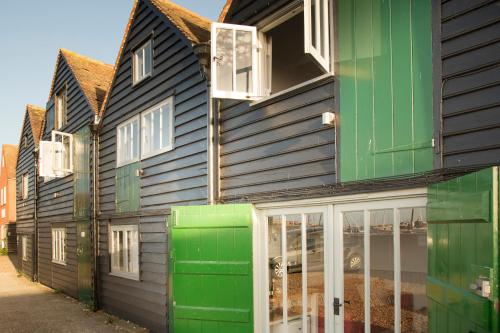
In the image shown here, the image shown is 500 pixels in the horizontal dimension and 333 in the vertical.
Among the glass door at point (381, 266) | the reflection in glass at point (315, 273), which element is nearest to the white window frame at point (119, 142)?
the reflection in glass at point (315, 273)

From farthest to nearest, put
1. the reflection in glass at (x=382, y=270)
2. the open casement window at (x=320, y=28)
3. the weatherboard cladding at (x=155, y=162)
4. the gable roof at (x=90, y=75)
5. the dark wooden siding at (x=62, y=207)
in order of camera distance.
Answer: the dark wooden siding at (x=62, y=207) < the gable roof at (x=90, y=75) < the weatherboard cladding at (x=155, y=162) < the open casement window at (x=320, y=28) < the reflection in glass at (x=382, y=270)

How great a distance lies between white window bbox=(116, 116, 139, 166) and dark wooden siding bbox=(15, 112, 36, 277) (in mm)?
8833

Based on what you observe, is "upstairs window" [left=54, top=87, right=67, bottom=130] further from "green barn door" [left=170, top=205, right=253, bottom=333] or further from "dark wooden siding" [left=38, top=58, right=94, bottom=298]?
"green barn door" [left=170, top=205, right=253, bottom=333]

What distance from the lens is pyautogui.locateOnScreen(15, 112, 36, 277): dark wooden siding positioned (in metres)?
18.1

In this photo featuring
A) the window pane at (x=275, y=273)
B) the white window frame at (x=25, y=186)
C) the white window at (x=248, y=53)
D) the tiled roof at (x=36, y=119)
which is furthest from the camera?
the white window frame at (x=25, y=186)

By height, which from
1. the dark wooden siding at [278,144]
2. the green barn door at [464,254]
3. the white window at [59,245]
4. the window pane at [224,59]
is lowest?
the white window at [59,245]

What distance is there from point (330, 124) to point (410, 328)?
2352 millimetres

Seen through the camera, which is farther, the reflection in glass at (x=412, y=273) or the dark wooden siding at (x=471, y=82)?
the reflection in glass at (x=412, y=273)

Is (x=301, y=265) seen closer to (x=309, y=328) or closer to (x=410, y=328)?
(x=309, y=328)

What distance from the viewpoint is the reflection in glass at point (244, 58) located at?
6.17 meters

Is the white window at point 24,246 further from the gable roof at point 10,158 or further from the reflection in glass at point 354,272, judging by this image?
the reflection in glass at point 354,272

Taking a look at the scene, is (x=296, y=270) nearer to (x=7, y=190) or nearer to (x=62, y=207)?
(x=62, y=207)

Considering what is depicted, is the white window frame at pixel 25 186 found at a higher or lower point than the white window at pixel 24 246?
higher

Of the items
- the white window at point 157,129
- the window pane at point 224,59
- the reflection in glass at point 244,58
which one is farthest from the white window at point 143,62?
the reflection in glass at point 244,58
